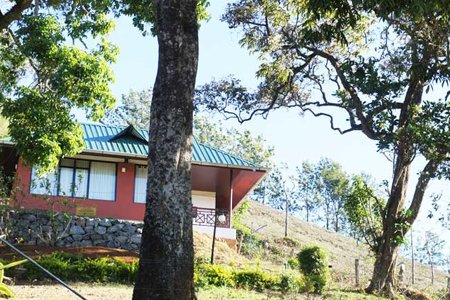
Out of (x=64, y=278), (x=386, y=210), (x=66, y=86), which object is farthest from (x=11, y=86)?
(x=386, y=210)

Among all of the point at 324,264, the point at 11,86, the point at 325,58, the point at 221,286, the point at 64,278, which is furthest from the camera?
the point at 325,58

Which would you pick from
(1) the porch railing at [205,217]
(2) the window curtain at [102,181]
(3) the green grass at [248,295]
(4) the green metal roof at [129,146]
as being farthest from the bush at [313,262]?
(2) the window curtain at [102,181]

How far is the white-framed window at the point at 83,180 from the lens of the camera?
20.9m

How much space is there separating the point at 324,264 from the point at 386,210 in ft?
7.51

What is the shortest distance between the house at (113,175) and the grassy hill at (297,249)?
112 inches

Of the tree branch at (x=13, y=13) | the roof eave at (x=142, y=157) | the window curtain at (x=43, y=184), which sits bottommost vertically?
the window curtain at (x=43, y=184)

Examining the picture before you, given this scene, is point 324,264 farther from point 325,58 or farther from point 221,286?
point 325,58

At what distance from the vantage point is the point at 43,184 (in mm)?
20422

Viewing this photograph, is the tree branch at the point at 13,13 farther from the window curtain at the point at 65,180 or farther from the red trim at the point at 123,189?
the window curtain at the point at 65,180

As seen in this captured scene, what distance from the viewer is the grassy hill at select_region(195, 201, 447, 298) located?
Answer: 61.8ft

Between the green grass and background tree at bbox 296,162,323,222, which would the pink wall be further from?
background tree at bbox 296,162,323,222

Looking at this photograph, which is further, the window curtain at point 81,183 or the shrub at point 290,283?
the window curtain at point 81,183

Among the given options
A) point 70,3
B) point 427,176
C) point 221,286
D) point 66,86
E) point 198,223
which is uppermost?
point 70,3

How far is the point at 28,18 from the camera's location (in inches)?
562
